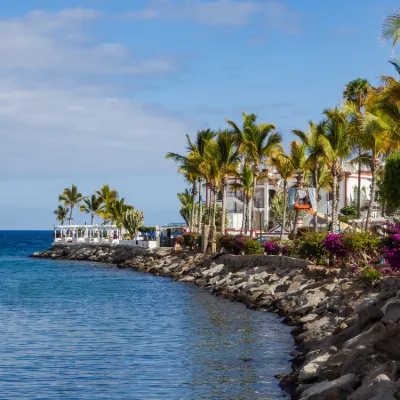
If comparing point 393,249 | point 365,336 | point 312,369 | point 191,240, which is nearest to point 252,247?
point 191,240

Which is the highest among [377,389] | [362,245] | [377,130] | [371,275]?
[377,130]

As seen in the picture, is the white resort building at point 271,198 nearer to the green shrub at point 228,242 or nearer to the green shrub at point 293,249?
the green shrub at point 228,242

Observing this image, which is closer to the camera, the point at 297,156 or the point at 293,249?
the point at 293,249

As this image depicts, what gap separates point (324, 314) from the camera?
2569 centimetres

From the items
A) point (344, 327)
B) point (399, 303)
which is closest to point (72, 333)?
point (344, 327)

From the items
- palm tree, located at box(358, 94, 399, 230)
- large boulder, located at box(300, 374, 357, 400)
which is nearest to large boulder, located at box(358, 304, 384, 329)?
large boulder, located at box(300, 374, 357, 400)

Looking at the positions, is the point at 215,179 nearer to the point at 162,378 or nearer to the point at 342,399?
the point at 162,378

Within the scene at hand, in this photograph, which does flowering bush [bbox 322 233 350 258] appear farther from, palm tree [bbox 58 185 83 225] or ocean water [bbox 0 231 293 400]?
palm tree [bbox 58 185 83 225]

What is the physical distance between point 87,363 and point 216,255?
103 ft

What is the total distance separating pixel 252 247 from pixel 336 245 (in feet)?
52.5

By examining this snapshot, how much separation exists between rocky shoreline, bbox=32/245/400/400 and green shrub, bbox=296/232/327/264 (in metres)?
0.68

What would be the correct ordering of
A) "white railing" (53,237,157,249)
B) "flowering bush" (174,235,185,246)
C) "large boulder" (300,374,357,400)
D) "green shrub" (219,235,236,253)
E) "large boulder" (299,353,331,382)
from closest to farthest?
→ 1. "large boulder" (300,374,357,400)
2. "large boulder" (299,353,331,382)
3. "green shrub" (219,235,236,253)
4. "flowering bush" (174,235,185,246)
5. "white railing" (53,237,157,249)

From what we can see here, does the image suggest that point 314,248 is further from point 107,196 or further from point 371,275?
point 107,196

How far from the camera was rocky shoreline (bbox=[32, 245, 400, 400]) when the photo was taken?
48.3ft
